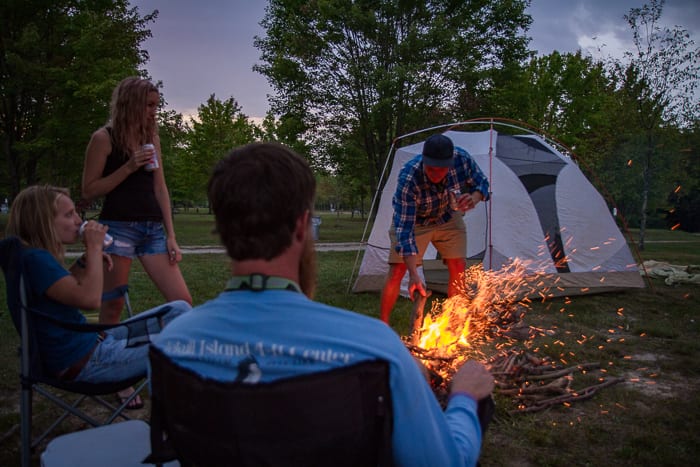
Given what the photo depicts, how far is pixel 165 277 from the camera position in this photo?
319 centimetres

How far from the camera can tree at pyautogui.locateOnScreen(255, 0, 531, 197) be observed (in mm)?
15891

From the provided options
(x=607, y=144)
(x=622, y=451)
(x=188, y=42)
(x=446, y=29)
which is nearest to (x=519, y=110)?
(x=446, y=29)

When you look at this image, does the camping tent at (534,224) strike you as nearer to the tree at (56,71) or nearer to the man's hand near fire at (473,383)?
the man's hand near fire at (473,383)

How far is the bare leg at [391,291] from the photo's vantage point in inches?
187

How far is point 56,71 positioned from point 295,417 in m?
16.8

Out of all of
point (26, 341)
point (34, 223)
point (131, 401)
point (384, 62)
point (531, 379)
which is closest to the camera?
point (26, 341)

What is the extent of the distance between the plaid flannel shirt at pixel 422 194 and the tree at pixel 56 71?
12.8 meters

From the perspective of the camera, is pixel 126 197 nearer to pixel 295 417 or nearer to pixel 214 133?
pixel 295 417

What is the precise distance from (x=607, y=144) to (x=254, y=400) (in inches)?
1033

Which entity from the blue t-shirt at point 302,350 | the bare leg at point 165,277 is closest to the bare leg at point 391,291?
the bare leg at point 165,277

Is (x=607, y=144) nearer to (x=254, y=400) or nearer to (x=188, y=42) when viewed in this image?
(x=188, y=42)

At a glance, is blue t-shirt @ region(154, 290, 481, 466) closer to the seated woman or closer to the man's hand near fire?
the man's hand near fire

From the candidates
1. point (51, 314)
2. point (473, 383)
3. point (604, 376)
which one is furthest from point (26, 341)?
point (604, 376)

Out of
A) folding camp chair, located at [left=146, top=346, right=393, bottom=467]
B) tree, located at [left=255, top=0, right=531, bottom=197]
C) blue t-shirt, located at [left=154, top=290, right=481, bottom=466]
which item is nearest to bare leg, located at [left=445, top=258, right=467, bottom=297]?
blue t-shirt, located at [left=154, top=290, right=481, bottom=466]
